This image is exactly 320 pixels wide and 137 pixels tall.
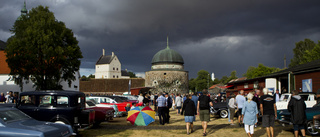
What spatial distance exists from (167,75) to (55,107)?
51.0m

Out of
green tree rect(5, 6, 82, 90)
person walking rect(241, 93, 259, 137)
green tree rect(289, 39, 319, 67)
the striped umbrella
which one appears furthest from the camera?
green tree rect(289, 39, 319, 67)

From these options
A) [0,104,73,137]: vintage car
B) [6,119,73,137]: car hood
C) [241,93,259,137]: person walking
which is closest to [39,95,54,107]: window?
[0,104,73,137]: vintage car

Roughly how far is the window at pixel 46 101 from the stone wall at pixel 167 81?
4935cm

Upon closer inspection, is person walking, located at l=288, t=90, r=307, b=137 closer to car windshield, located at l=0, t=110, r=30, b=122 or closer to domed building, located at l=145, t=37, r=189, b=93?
car windshield, located at l=0, t=110, r=30, b=122

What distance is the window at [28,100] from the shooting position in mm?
10188

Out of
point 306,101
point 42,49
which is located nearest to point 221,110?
point 306,101

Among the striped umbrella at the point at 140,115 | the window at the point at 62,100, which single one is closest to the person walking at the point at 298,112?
the striped umbrella at the point at 140,115

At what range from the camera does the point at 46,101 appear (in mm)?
10211

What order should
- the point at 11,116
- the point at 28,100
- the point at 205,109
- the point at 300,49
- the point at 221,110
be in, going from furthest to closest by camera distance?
the point at 300,49 < the point at 221,110 < the point at 205,109 < the point at 28,100 < the point at 11,116

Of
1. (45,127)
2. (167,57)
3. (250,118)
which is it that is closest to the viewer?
(45,127)

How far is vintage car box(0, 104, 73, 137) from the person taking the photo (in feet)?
21.0

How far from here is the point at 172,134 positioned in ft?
36.8

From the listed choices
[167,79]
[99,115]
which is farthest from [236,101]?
[167,79]

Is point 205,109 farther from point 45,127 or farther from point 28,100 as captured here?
point 28,100
